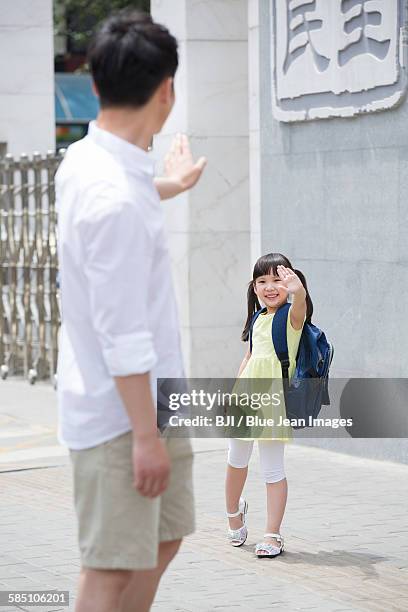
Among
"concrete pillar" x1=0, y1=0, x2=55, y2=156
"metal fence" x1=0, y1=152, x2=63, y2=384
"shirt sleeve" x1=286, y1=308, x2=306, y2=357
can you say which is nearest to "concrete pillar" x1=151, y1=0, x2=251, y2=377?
"metal fence" x1=0, y1=152, x2=63, y2=384

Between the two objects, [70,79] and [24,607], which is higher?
[70,79]

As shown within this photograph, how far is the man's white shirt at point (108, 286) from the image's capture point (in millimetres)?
3277

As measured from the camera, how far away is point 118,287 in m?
3.27

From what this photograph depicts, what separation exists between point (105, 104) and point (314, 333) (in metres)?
2.93

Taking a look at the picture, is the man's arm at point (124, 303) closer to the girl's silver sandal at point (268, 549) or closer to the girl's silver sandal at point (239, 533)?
the girl's silver sandal at point (268, 549)

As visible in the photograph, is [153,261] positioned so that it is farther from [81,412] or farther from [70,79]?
[70,79]

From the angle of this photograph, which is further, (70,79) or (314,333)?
(70,79)

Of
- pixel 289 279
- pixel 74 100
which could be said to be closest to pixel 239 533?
pixel 289 279

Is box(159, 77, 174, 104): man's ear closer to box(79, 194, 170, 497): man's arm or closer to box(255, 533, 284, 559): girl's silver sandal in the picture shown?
box(79, 194, 170, 497): man's arm

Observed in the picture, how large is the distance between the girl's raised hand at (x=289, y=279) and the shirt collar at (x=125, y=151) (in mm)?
2564

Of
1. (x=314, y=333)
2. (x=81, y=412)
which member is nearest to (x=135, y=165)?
(x=81, y=412)

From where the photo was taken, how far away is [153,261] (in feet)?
11.2

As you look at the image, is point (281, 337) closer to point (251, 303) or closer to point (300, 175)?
point (251, 303)

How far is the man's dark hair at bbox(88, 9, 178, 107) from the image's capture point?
134 inches
